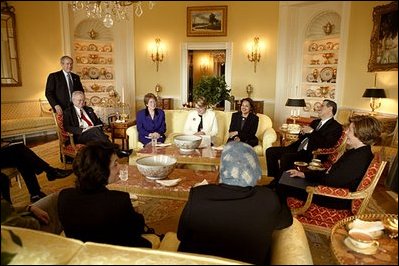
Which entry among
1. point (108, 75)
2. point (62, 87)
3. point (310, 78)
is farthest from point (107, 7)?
point (310, 78)

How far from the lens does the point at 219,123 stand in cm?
422

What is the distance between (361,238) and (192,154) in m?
1.88

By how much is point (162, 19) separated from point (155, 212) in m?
4.63

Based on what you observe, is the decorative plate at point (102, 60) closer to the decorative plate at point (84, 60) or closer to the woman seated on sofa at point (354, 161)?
the decorative plate at point (84, 60)

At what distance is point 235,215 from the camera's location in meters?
1.27

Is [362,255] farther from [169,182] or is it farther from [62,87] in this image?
[62,87]

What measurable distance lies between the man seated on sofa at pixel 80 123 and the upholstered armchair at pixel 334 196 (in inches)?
93.8

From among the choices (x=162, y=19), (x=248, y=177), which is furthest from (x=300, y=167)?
(x=162, y=19)

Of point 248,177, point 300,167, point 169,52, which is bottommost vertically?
point 300,167

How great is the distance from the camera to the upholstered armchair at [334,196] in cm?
184

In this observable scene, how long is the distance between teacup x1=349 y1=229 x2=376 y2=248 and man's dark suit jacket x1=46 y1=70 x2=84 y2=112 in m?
3.51

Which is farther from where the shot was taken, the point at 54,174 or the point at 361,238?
the point at 54,174

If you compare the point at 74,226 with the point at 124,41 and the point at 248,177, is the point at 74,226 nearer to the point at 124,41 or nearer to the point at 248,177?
the point at 248,177

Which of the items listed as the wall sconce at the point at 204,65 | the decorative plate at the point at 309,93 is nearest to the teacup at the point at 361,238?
the decorative plate at the point at 309,93
